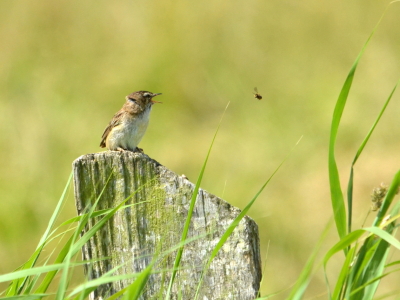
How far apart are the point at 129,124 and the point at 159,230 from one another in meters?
3.25

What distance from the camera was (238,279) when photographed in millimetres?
2760

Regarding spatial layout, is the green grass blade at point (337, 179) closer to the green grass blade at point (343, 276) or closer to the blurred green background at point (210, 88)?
the green grass blade at point (343, 276)

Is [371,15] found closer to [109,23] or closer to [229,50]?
[229,50]

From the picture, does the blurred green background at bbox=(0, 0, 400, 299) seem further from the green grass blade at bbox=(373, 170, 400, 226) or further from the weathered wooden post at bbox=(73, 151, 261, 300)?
the green grass blade at bbox=(373, 170, 400, 226)

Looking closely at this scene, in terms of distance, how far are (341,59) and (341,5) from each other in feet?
3.12

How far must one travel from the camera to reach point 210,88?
973 cm

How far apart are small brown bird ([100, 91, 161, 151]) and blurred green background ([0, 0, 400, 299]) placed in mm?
2462

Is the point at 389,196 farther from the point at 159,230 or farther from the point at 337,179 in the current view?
the point at 159,230

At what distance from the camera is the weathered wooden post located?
2779 mm

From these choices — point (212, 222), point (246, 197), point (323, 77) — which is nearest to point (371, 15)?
point (323, 77)

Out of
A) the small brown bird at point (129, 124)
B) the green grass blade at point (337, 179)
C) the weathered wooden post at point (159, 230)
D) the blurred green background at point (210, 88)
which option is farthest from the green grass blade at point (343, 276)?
the blurred green background at point (210, 88)

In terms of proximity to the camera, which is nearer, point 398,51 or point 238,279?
point 238,279

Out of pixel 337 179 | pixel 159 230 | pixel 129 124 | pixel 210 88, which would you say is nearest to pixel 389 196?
pixel 337 179

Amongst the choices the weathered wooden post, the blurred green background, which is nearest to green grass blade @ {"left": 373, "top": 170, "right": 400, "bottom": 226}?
the weathered wooden post
